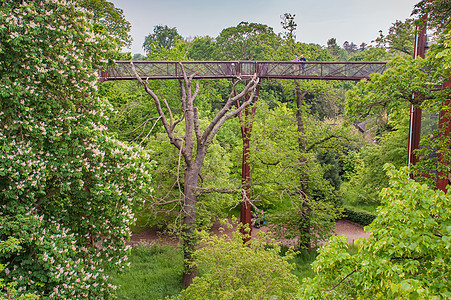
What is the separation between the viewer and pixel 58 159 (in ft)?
23.5

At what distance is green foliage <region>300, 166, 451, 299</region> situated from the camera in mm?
4004

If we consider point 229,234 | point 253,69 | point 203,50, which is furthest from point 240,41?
point 253,69

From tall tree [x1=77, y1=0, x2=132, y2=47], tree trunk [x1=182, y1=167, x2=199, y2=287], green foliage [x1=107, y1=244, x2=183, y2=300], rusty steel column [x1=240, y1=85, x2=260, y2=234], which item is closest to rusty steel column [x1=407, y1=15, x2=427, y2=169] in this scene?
rusty steel column [x1=240, y1=85, x2=260, y2=234]

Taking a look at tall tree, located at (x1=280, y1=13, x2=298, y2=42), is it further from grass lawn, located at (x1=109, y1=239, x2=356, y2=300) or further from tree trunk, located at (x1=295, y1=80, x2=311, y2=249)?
grass lawn, located at (x1=109, y1=239, x2=356, y2=300)

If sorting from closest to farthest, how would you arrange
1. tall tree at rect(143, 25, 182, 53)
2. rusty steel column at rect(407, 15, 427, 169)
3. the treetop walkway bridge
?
1. rusty steel column at rect(407, 15, 427, 169)
2. the treetop walkway bridge
3. tall tree at rect(143, 25, 182, 53)

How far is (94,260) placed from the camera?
25.6 ft

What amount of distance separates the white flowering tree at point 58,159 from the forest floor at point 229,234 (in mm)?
8938

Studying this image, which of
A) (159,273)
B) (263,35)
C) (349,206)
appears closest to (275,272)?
(159,273)

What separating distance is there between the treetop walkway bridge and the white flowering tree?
668 centimetres

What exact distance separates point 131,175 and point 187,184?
184 inches

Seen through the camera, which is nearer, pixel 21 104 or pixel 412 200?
pixel 412 200

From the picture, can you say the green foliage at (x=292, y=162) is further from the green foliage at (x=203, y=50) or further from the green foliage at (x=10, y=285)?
the green foliage at (x=203, y=50)

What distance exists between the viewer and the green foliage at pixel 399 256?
400 centimetres

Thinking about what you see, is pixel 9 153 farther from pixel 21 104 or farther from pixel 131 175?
pixel 131 175
